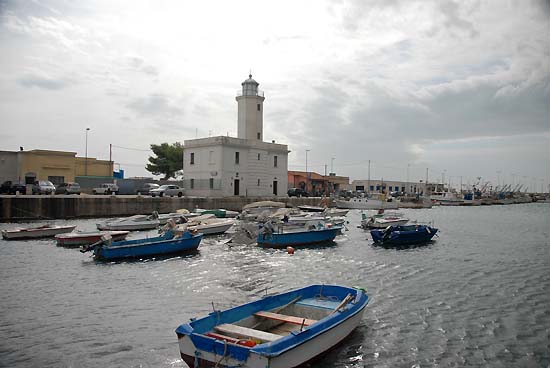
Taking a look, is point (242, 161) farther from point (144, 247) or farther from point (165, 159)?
point (144, 247)

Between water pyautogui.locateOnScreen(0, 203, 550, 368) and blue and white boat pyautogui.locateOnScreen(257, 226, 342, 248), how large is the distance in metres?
1.30

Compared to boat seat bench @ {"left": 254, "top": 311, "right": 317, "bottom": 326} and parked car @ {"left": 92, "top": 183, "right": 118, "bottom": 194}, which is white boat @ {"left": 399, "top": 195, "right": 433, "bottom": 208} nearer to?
parked car @ {"left": 92, "top": 183, "right": 118, "bottom": 194}

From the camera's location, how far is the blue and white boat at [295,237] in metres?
27.6

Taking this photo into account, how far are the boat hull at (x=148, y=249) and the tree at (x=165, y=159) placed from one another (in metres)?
54.3

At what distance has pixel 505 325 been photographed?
13.0 metres

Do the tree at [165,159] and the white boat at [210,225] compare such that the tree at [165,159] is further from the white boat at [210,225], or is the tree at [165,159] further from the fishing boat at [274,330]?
the fishing boat at [274,330]

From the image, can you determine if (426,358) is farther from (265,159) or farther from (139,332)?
(265,159)

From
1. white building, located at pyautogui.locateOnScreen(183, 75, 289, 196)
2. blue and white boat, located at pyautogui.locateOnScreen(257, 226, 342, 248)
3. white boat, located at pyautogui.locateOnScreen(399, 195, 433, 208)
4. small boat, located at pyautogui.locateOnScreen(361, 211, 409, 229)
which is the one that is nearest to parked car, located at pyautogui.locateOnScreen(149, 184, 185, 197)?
white building, located at pyautogui.locateOnScreen(183, 75, 289, 196)

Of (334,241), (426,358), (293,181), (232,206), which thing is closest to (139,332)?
(426,358)

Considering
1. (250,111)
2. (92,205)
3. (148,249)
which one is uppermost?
(250,111)

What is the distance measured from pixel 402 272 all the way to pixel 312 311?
10.0m

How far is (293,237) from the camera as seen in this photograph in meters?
28.2

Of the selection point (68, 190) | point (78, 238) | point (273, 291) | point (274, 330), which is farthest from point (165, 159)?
point (274, 330)

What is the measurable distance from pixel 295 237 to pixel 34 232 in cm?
1654
